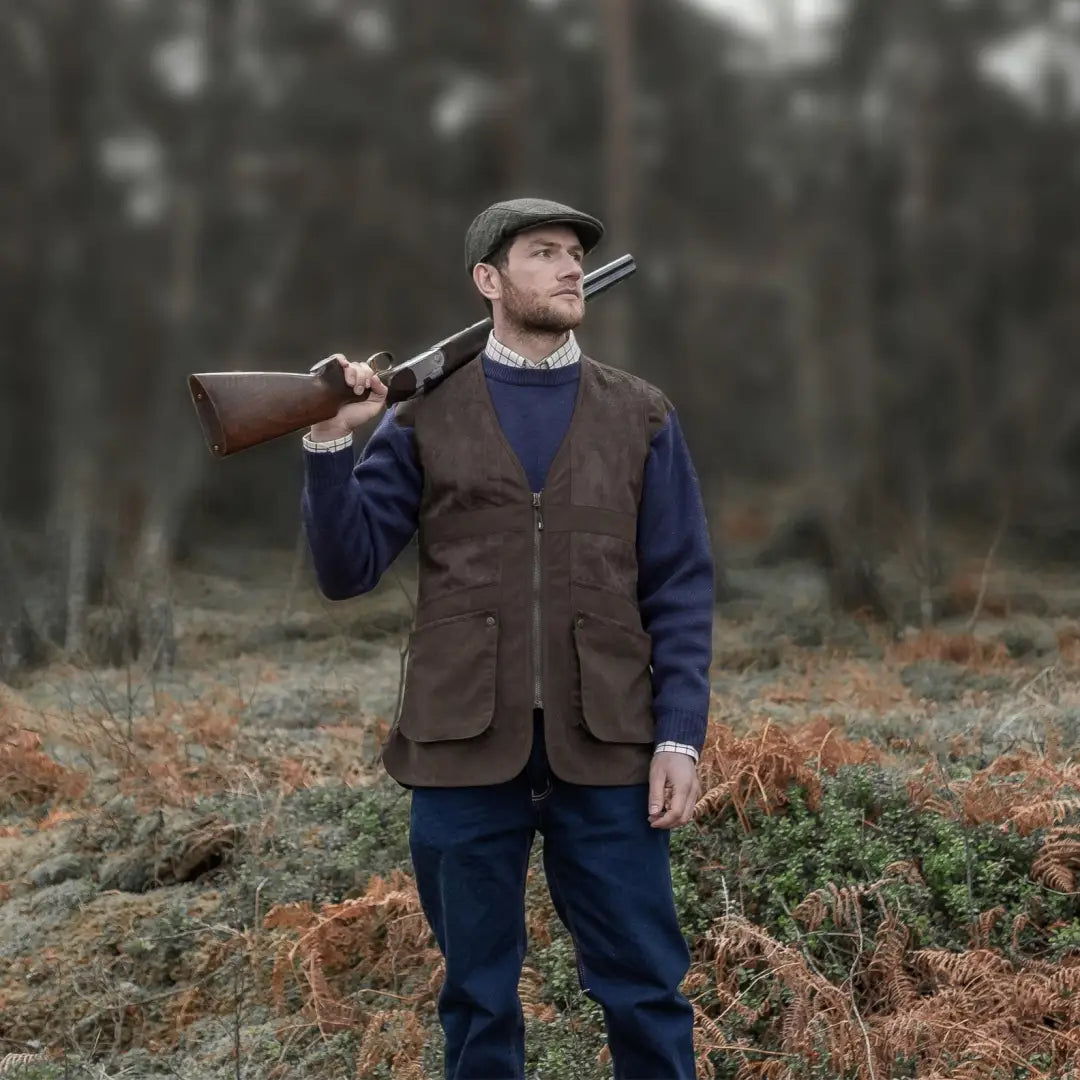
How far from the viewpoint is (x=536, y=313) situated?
11.6 ft

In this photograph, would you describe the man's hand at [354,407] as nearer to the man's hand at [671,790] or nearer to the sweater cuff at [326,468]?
the sweater cuff at [326,468]

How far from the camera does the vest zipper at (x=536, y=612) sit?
3428mm

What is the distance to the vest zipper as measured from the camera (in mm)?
3428

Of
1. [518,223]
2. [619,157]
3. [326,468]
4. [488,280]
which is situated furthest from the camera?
[619,157]

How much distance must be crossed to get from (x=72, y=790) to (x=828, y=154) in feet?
31.5

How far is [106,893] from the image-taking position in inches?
236

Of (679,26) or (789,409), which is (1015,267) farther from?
(679,26)

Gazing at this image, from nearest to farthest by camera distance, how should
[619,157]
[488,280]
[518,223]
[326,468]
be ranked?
[326,468] < [518,223] < [488,280] < [619,157]

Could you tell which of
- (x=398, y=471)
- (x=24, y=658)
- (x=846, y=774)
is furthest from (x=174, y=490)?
(x=398, y=471)

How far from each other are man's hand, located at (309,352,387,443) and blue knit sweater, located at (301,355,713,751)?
117 mm

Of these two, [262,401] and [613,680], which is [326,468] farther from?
[613,680]

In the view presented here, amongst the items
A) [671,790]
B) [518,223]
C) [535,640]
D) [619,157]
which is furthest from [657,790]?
[619,157]

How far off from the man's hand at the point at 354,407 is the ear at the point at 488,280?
0.34 meters

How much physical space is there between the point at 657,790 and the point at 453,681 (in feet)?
1.67
